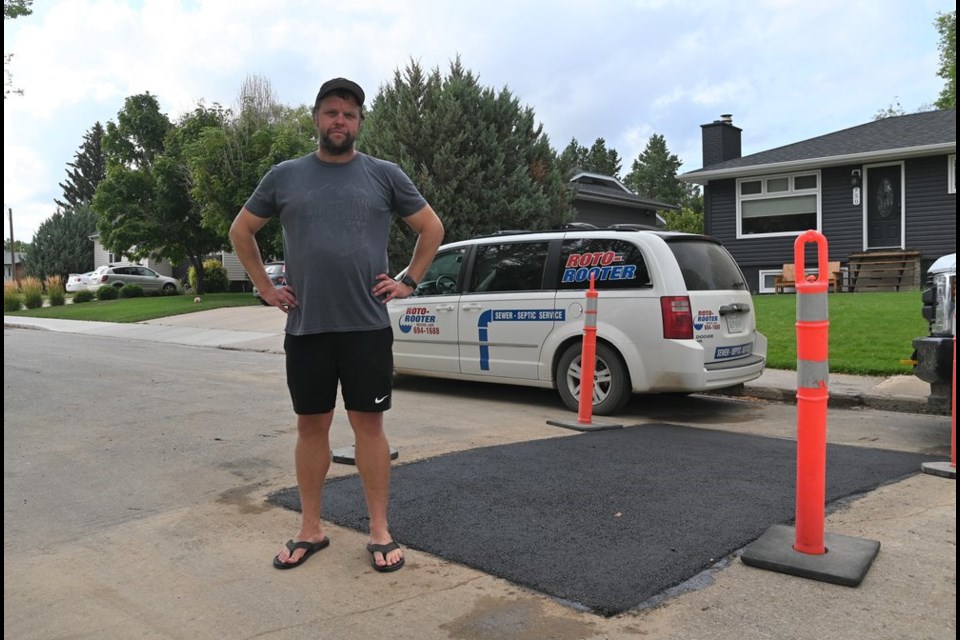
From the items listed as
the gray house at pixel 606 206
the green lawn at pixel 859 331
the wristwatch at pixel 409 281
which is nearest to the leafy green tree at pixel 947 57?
the gray house at pixel 606 206

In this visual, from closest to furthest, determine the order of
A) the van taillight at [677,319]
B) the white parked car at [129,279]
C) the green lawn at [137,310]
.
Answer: the van taillight at [677,319], the green lawn at [137,310], the white parked car at [129,279]

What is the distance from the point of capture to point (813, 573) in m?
3.12

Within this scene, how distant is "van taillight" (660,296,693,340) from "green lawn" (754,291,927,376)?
202 cm

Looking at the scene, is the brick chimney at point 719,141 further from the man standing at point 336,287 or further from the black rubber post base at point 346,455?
the man standing at point 336,287

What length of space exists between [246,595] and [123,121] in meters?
35.6

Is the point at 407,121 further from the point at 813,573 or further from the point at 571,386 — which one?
the point at 813,573

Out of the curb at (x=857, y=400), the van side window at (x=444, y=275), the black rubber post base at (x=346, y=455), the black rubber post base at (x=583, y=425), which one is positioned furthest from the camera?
the van side window at (x=444, y=275)

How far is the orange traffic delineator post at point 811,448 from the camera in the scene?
322 centimetres

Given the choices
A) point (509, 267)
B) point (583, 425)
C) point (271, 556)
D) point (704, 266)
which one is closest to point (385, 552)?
point (271, 556)

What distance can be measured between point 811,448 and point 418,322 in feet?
18.7

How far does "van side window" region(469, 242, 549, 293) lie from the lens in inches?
305

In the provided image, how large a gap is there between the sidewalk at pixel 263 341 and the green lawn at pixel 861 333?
24 cm

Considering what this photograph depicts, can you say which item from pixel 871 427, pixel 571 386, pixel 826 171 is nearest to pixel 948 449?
pixel 871 427

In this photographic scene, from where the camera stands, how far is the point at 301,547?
3408 millimetres
